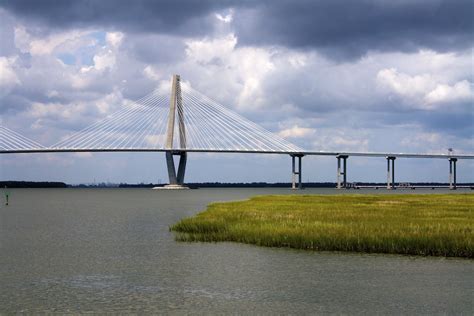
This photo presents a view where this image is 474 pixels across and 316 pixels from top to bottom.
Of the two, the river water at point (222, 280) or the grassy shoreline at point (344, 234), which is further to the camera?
the grassy shoreline at point (344, 234)

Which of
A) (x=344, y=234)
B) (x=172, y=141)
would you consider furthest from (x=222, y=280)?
(x=172, y=141)

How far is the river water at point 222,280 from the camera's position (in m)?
16.7

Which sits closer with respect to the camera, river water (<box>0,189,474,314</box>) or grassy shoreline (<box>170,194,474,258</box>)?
river water (<box>0,189,474,314</box>)

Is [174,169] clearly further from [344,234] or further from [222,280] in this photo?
[222,280]

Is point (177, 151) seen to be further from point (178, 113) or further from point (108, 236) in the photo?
point (108, 236)

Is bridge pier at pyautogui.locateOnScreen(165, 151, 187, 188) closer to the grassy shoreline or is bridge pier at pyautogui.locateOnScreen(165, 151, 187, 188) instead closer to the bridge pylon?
the bridge pylon

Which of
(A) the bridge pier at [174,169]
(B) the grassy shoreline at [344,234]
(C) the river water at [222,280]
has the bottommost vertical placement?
(C) the river water at [222,280]

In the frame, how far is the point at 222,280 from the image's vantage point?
20203 millimetres

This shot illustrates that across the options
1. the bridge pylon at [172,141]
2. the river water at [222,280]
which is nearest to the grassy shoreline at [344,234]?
the river water at [222,280]

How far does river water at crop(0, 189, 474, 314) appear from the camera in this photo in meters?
16.7

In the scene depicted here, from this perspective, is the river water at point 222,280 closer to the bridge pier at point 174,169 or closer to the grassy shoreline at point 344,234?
the grassy shoreline at point 344,234

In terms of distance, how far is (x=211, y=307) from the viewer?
16.6 metres

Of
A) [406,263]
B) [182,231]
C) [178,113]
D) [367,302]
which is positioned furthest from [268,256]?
[178,113]

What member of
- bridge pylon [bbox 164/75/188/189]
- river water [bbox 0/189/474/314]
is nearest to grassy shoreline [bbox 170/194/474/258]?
river water [bbox 0/189/474/314]
